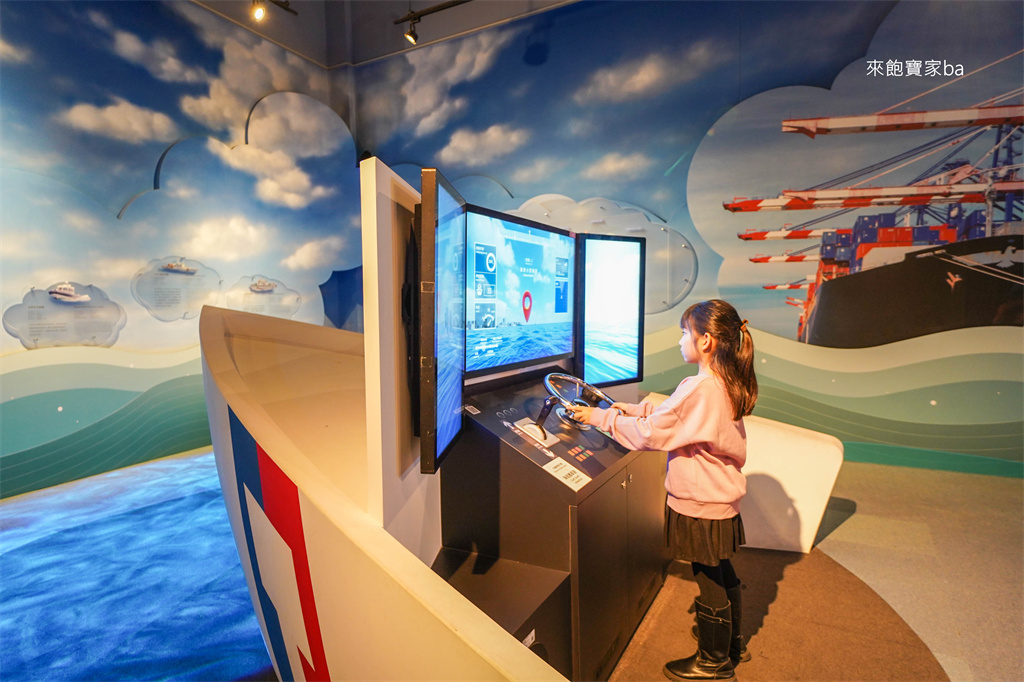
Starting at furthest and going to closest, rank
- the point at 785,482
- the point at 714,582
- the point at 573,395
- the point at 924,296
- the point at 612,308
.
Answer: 1. the point at 924,296
2. the point at 785,482
3. the point at 612,308
4. the point at 573,395
5. the point at 714,582

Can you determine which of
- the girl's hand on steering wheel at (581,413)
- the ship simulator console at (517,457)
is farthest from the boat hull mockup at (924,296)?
the girl's hand on steering wheel at (581,413)

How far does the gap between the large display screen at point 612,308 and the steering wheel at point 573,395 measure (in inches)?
11.9

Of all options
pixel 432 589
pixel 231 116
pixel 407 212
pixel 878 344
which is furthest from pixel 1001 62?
pixel 231 116

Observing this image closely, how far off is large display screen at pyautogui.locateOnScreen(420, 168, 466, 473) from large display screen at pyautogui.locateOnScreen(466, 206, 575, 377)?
0.52ft

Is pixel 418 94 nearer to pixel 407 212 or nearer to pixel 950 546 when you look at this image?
pixel 407 212

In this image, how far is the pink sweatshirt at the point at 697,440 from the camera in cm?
159

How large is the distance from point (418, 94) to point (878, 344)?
5.23m

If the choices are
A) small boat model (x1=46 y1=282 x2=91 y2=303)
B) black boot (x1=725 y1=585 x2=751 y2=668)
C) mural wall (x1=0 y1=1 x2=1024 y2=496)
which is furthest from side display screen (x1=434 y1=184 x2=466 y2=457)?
small boat model (x1=46 y1=282 x2=91 y2=303)

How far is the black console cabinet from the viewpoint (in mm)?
1381

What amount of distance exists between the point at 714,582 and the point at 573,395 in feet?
2.58

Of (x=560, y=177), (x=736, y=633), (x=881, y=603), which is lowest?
(x=881, y=603)

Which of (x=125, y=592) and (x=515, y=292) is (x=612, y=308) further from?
(x=125, y=592)

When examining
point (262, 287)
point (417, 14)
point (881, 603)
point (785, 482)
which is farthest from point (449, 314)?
point (417, 14)

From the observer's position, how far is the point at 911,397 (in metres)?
4.09
